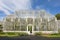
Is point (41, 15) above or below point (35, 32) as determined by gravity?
above

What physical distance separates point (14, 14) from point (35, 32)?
6.17 m

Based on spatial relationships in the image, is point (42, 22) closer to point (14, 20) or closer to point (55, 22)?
point (55, 22)

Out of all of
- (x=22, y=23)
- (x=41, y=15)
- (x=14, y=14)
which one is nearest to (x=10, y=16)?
(x=14, y=14)

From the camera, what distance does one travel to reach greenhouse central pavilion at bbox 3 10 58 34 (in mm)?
32094

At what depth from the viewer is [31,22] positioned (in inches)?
1302

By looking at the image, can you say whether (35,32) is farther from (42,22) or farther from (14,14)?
(14,14)

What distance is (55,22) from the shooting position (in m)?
32.7

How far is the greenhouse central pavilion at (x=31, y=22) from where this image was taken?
1264 inches

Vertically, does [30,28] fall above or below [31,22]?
below

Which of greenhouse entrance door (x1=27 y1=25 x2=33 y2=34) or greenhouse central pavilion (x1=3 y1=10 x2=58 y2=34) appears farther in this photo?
greenhouse entrance door (x1=27 y1=25 x2=33 y2=34)

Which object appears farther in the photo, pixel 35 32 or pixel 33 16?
pixel 33 16

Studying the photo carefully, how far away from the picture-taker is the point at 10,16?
113 ft

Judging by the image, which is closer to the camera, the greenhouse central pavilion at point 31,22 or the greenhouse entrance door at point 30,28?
the greenhouse central pavilion at point 31,22

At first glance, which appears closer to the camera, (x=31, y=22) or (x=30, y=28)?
(x=30, y=28)
